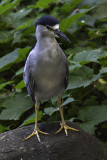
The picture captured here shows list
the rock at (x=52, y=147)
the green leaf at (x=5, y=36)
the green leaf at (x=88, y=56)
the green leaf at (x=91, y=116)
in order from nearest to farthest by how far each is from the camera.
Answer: the rock at (x=52, y=147)
the green leaf at (x=91, y=116)
the green leaf at (x=88, y=56)
the green leaf at (x=5, y=36)

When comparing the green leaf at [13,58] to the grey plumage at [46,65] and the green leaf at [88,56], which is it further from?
the grey plumage at [46,65]

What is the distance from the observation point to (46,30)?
7.82ft

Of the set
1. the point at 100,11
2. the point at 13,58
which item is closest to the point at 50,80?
the point at 13,58

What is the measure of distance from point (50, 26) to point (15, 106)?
1506 mm

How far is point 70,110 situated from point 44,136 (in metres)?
0.92

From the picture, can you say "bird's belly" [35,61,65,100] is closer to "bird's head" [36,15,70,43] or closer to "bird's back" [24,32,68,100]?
"bird's back" [24,32,68,100]

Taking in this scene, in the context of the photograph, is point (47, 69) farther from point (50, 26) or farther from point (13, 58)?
point (13, 58)

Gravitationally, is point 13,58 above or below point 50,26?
below

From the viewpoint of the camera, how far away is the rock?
2537 mm

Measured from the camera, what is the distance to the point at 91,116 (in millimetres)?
3334

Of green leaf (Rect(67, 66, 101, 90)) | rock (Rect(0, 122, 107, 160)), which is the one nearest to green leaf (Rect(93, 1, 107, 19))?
green leaf (Rect(67, 66, 101, 90))

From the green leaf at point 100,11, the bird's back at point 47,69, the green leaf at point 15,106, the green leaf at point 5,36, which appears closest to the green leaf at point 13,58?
the green leaf at point 15,106

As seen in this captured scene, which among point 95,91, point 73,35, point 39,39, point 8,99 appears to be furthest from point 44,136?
point 73,35

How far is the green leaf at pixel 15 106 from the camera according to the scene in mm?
3463
